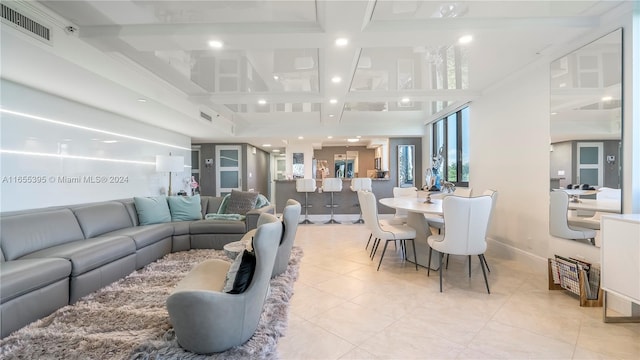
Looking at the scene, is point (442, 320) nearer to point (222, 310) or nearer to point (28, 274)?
point (222, 310)

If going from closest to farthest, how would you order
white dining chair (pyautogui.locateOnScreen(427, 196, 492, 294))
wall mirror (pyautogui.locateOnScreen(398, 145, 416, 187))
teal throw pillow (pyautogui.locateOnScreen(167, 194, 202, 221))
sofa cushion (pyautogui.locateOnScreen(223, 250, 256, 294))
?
sofa cushion (pyautogui.locateOnScreen(223, 250, 256, 294)), white dining chair (pyautogui.locateOnScreen(427, 196, 492, 294)), teal throw pillow (pyautogui.locateOnScreen(167, 194, 202, 221)), wall mirror (pyautogui.locateOnScreen(398, 145, 416, 187))

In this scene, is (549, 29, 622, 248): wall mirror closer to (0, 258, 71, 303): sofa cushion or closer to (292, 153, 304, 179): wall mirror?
(0, 258, 71, 303): sofa cushion

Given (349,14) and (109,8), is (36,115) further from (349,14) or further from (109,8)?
(349,14)

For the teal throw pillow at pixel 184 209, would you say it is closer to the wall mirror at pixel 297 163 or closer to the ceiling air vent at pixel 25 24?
the ceiling air vent at pixel 25 24

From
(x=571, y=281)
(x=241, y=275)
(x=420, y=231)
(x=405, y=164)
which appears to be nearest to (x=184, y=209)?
(x=241, y=275)

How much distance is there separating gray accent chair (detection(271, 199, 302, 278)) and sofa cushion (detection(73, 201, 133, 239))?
7.29ft

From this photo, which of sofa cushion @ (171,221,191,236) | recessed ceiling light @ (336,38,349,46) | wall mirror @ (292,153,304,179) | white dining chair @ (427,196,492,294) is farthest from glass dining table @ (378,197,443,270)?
wall mirror @ (292,153,304,179)

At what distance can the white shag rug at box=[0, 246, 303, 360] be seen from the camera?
1682mm

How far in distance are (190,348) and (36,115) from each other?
348cm

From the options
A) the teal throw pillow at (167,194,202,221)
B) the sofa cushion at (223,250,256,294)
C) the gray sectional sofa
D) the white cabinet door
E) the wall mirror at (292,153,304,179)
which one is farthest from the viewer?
the wall mirror at (292,153,304,179)

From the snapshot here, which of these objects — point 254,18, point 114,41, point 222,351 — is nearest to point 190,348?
point 222,351

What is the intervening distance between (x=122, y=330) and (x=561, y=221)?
4.12 meters

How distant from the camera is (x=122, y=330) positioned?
1.94 metres

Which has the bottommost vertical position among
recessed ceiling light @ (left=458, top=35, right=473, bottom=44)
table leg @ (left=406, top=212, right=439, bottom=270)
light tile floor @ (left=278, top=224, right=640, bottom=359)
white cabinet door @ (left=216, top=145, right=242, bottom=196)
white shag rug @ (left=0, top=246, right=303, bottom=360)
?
light tile floor @ (left=278, top=224, right=640, bottom=359)
